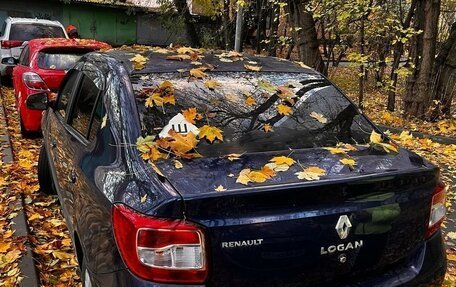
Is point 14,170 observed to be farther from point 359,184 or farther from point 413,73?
point 413,73

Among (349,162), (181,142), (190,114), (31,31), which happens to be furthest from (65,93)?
(31,31)

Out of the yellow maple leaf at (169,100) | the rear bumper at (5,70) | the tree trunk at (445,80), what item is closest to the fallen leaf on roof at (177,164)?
the yellow maple leaf at (169,100)

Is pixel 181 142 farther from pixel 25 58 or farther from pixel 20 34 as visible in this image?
pixel 20 34

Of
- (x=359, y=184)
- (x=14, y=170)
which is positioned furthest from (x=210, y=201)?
(x=14, y=170)

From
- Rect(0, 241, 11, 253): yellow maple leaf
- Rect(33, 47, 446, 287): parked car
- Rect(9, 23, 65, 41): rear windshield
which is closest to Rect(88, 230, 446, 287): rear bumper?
Rect(33, 47, 446, 287): parked car

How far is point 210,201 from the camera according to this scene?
195 cm

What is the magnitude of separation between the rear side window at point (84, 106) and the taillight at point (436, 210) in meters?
2.13

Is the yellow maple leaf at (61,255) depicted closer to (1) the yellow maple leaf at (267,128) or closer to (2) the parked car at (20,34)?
(1) the yellow maple leaf at (267,128)

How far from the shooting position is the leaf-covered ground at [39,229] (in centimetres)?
359

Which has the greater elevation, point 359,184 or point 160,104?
point 160,104

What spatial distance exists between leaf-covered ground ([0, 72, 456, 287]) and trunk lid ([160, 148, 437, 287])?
1.46 meters

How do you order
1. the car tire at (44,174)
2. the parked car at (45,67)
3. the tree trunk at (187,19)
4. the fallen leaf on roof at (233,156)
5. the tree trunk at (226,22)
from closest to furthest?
the fallen leaf on roof at (233,156)
the car tire at (44,174)
the parked car at (45,67)
the tree trunk at (226,22)
the tree trunk at (187,19)

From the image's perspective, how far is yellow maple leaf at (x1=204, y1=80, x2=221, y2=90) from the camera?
3013mm

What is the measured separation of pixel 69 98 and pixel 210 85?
1508 mm
